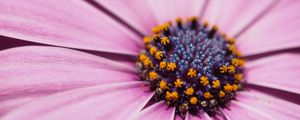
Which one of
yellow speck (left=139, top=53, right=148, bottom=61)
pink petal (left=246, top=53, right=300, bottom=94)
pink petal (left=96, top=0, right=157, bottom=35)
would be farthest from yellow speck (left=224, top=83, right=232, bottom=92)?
pink petal (left=96, top=0, right=157, bottom=35)

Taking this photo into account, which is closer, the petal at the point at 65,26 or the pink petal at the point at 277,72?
the petal at the point at 65,26

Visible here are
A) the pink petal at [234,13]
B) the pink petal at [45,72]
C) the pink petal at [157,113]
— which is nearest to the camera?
the pink petal at [45,72]

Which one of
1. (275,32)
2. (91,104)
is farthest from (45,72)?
(275,32)

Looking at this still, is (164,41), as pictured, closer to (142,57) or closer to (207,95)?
(142,57)

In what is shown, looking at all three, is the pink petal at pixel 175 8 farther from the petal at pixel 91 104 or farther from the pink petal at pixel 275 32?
the petal at pixel 91 104

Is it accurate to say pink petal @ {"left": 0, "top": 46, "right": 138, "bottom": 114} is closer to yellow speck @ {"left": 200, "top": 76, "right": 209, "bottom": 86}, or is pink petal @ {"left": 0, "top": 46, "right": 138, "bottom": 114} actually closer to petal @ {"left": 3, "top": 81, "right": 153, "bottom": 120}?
petal @ {"left": 3, "top": 81, "right": 153, "bottom": 120}

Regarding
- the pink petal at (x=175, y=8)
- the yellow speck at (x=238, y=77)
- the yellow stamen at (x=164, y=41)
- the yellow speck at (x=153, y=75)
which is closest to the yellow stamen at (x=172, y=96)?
the yellow speck at (x=153, y=75)
